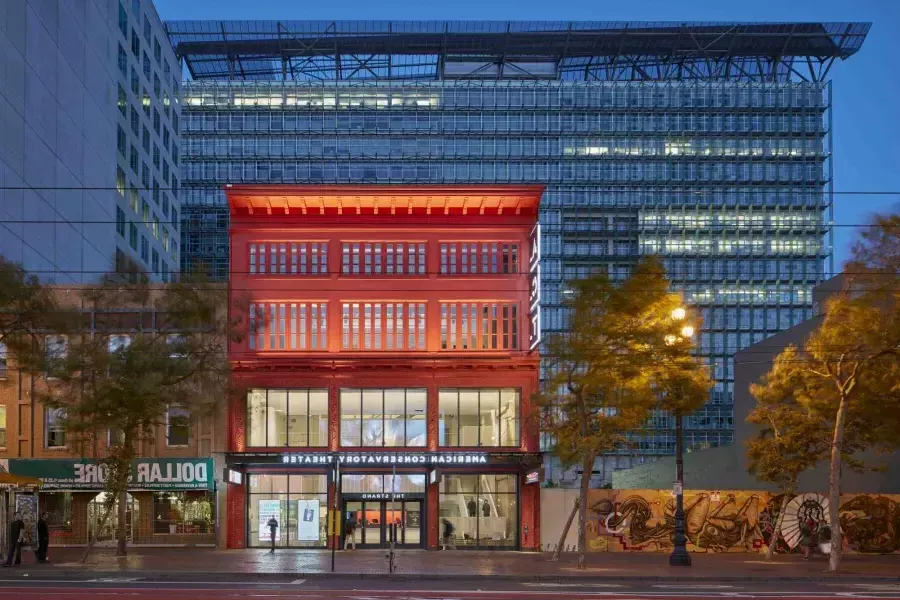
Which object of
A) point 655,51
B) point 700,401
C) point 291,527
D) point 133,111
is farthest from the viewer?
point 655,51

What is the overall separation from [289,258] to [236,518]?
12.4 metres

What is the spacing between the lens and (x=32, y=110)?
71.1m

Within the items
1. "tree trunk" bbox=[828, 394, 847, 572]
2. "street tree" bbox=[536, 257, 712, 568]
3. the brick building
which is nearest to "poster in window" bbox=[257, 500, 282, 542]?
the brick building

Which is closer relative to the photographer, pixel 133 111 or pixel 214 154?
pixel 133 111

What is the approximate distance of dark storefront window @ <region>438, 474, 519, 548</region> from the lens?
53000 millimetres

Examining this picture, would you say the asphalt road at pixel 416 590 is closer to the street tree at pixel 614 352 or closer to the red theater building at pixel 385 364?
the street tree at pixel 614 352

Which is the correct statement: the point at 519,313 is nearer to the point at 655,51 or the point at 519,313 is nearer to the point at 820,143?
the point at 655,51

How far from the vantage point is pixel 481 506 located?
5319 centimetres

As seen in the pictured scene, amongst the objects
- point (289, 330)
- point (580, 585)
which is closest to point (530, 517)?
point (289, 330)

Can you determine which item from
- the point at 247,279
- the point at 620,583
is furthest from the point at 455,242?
the point at 620,583

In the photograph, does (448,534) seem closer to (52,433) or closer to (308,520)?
(308,520)

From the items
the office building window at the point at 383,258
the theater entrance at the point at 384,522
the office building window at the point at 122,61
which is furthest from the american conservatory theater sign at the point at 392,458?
the office building window at the point at 122,61

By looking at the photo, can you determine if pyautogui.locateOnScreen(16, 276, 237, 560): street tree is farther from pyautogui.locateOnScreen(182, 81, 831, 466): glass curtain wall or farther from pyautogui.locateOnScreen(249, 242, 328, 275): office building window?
pyautogui.locateOnScreen(182, 81, 831, 466): glass curtain wall

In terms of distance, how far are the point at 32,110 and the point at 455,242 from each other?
32.0 metres
